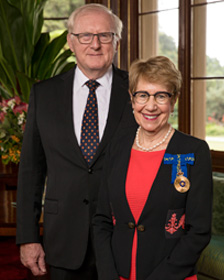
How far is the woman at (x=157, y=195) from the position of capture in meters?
1.53

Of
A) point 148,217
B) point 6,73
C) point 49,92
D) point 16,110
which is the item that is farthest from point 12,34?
point 148,217

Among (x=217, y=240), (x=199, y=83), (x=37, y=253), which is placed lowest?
(x=217, y=240)

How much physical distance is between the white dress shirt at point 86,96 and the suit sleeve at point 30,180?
19cm

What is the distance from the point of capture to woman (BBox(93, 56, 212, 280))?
1.53m

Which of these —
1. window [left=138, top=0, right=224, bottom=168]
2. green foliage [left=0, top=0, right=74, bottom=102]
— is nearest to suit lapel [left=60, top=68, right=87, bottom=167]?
green foliage [left=0, top=0, right=74, bottom=102]

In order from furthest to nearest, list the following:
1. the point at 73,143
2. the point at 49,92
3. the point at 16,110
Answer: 1. the point at 16,110
2. the point at 49,92
3. the point at 73,143

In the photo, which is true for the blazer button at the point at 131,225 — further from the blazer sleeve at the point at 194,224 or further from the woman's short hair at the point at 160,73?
the woman's short hair at the point at 160,73

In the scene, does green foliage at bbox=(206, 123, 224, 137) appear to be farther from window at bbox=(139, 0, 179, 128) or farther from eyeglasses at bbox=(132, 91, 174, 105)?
eyeglasses at bbox=(132, 91, 174, 105)

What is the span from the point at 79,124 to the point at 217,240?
5.71 feet

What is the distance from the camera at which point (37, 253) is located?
81.5 inches

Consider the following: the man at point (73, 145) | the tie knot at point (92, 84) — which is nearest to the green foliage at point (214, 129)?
the man at point (73, 145)

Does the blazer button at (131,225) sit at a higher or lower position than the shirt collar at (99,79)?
lower

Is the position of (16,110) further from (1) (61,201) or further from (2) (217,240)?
(2) (217,240)

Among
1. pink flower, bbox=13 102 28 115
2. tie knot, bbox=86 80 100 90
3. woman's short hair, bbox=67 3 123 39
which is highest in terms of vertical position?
woman's short hair, bbox=67 3 123 39
